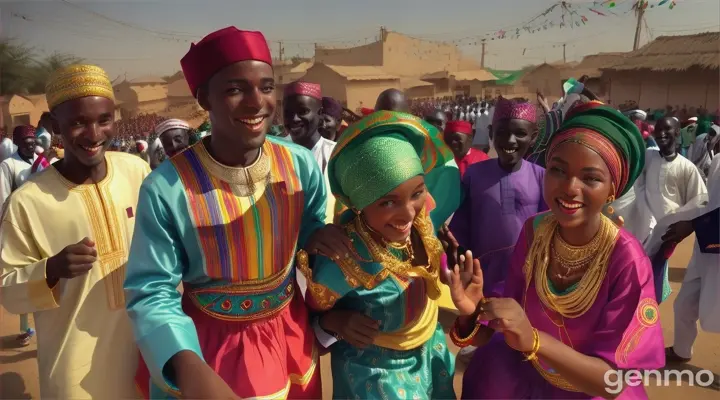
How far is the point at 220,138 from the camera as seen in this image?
1778 millimetres

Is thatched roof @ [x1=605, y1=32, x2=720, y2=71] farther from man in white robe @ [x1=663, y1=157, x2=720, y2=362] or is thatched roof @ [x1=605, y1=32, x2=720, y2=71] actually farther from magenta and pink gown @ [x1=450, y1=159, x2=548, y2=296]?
magenta and pink gown @ [x1=450, y1=159, x2=548, y2=296]

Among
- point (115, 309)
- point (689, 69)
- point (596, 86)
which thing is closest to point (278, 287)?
point (115, 309)

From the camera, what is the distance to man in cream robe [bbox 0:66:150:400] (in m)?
2.10

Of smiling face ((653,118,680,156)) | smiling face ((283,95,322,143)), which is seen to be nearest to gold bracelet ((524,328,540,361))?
smiling face ((283,95,322,143))

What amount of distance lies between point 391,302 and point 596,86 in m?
27.5

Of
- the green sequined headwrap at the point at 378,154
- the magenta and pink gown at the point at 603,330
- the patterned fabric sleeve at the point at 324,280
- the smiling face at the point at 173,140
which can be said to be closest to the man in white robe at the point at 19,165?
the smiling face at the point at 173,140

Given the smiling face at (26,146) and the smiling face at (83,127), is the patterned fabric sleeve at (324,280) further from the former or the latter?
the smiling face at (26,146)

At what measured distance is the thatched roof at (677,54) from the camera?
18.7 meters

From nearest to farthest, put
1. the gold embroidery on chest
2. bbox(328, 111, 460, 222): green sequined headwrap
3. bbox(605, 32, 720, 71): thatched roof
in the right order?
bbox(328, 111, 460, 222): green sequined headwrap, the gold embroidery on chest, bbox(605, 32, 720, 71): thatched roof

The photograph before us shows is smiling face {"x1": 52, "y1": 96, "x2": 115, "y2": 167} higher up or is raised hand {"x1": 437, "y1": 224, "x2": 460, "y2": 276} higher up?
smiling face {"x1": 52, "y1": 96, "x2": 115, "y2": 167}

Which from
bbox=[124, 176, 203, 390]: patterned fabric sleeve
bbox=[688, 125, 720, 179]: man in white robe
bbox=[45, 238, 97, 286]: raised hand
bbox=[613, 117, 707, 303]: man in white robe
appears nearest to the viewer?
bbox=[124, 176, 203, 390]: patterned fabric sleeve

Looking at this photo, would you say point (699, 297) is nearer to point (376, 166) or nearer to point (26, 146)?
point (376, 166)

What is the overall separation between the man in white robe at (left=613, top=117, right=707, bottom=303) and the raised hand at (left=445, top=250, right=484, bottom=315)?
3599 millimetres

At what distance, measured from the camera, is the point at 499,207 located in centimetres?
342
